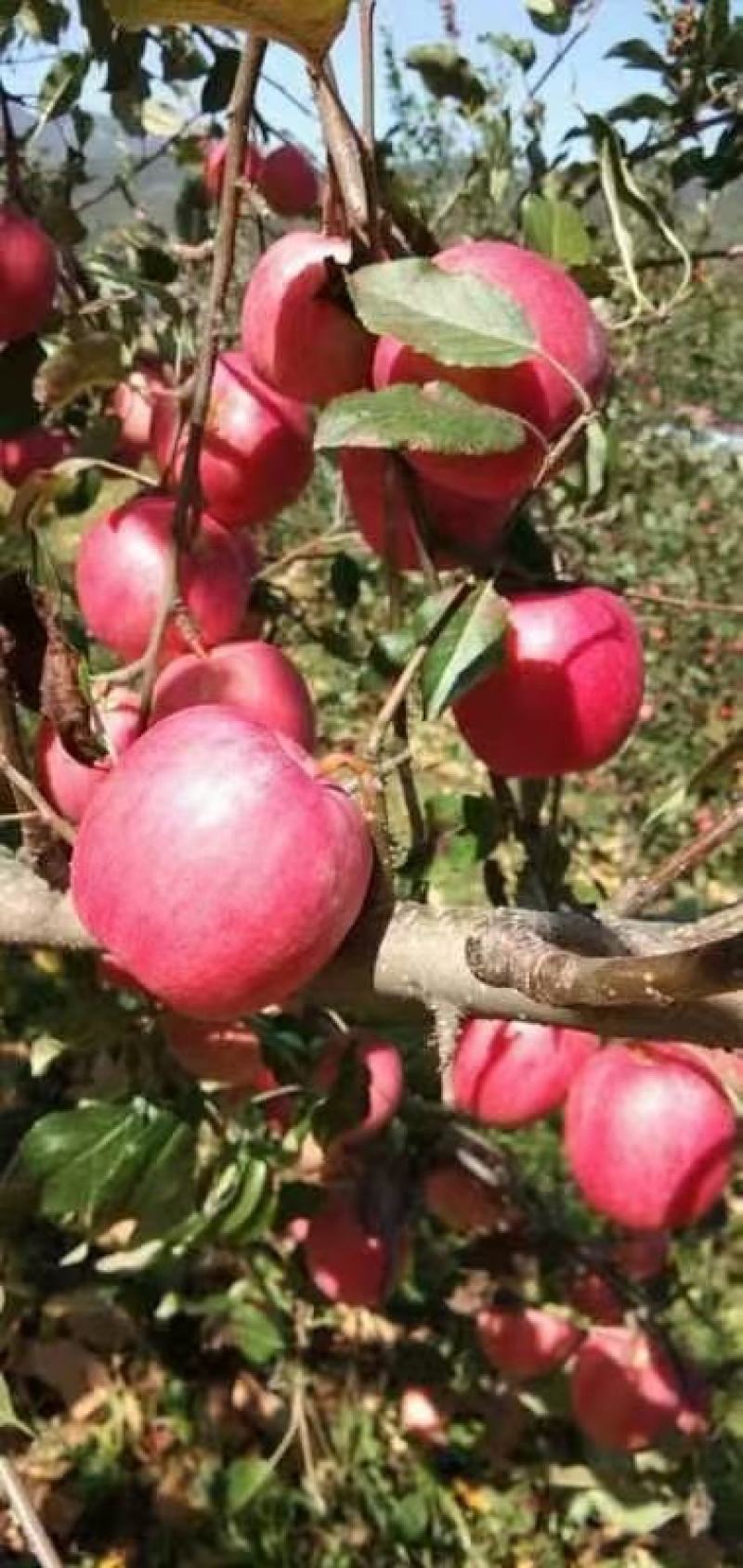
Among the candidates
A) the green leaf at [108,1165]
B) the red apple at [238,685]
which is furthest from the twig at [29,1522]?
the red apple at [238,685]

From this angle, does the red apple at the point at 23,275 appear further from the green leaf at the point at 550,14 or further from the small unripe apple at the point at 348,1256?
the small unripe apple at the point at 348,1256

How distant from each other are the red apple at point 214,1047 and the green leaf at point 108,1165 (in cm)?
9

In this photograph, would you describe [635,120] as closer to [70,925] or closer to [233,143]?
[233,143]

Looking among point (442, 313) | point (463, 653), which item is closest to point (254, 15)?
point (442, 313)

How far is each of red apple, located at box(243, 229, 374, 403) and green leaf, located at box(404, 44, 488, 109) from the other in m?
0.54

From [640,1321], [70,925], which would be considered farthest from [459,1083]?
[70,925]

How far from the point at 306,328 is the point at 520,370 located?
0.38 ft

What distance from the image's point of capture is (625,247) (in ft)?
2.76

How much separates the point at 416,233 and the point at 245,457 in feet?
0.65

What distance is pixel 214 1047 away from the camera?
3.52 feet

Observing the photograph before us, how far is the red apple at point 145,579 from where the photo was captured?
83cm

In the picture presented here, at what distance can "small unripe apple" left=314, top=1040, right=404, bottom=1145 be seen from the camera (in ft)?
3.78

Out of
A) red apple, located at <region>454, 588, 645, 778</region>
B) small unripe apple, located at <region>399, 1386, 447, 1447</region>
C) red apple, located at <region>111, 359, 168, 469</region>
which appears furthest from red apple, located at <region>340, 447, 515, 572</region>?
small unripe apple, located at <region>399, 1386, 447, 1447</region>

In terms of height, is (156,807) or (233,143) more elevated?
(233,143)
